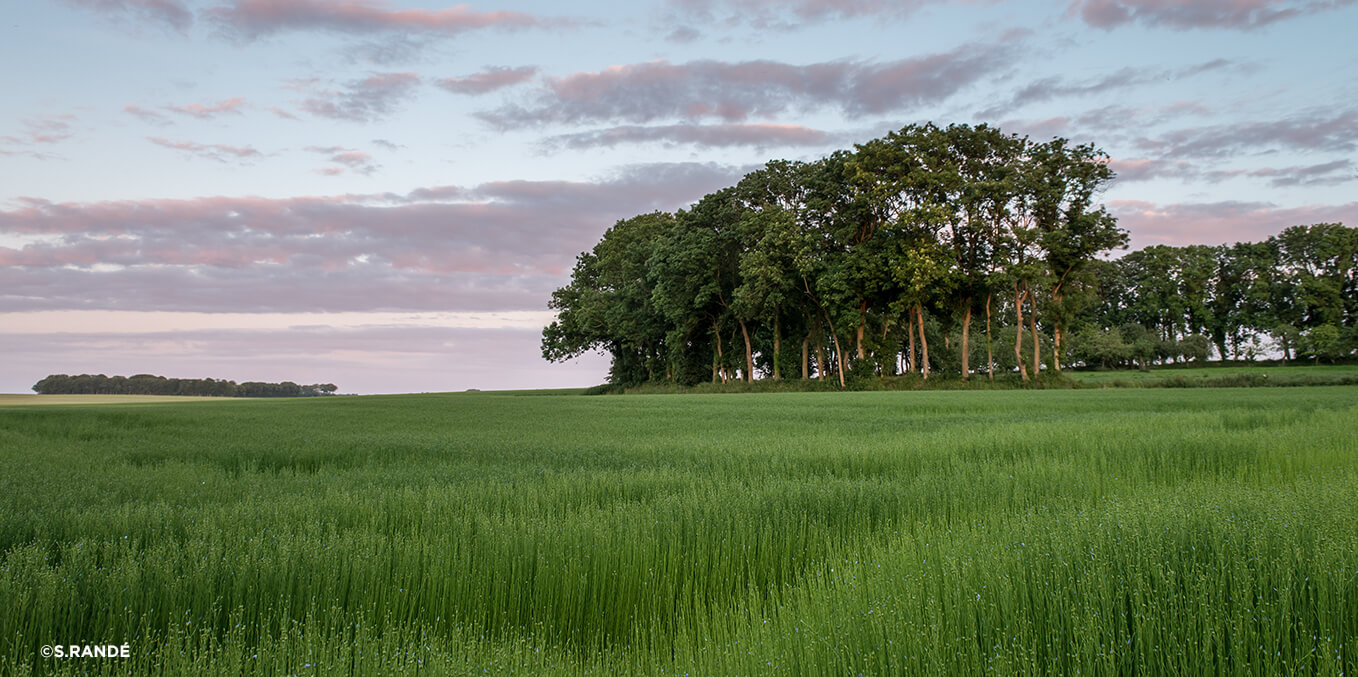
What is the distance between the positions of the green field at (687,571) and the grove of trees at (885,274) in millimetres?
40642

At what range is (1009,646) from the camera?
2832mm

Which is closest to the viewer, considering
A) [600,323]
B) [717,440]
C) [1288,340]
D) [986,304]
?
[717,440]

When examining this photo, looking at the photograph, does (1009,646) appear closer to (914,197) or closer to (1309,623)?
(1309,623)

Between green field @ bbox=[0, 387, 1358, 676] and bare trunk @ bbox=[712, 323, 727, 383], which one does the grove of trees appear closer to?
bare trunk @ bbox=[712, 323, 727, 383]

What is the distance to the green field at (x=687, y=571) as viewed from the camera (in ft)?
9.10

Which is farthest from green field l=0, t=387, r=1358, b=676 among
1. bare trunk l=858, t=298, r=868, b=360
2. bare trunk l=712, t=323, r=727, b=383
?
bare trunk l=712, t=323, r=727, b=383

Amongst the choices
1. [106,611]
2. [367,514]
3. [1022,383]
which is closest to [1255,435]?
[367,514]

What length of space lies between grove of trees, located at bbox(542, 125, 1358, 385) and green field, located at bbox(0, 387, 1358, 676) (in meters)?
40.6

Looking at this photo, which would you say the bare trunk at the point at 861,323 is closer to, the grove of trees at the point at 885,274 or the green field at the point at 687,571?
the grove of trees at the point at 885,274

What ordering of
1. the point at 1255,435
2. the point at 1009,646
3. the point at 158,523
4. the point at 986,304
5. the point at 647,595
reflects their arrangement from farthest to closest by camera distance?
the point at 986,304 → the point at 1255,435 → the point at 158,523 → the point at 647,595 → the point at 1009,646

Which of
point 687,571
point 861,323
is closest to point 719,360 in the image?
point 861,323

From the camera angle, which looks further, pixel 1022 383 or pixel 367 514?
pixel 1022 383

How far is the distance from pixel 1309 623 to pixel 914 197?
48787 mm

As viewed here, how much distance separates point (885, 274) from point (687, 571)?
4631 centimetres
